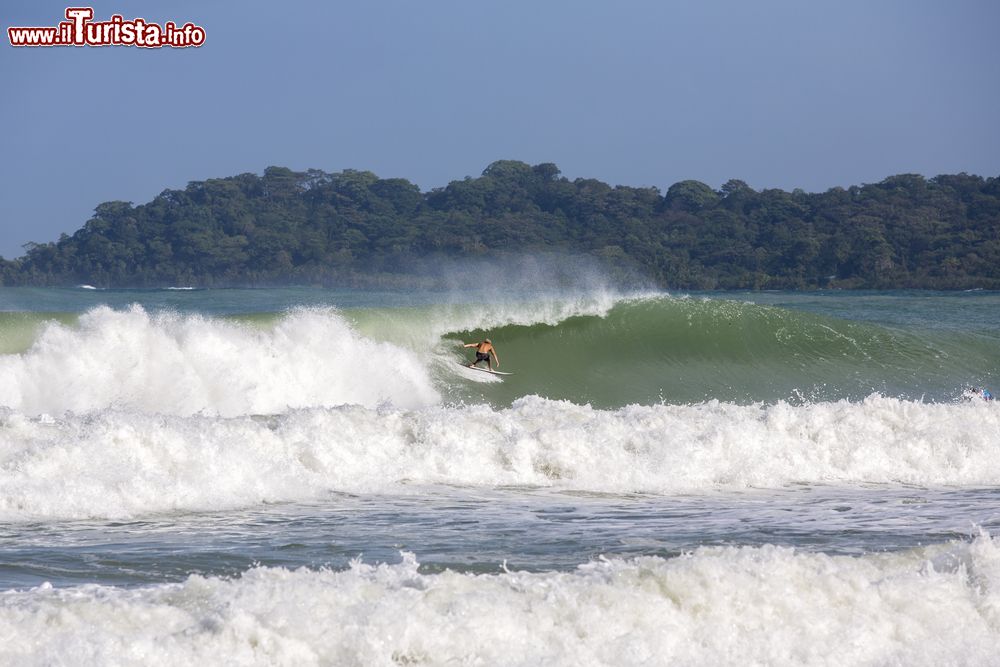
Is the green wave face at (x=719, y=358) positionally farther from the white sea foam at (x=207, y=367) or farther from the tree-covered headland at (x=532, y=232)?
the tree-covered headland at (x=532, y=232)

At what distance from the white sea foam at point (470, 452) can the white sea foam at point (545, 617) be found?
3.19 metres

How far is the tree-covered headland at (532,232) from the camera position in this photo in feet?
268

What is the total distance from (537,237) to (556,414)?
80.1m

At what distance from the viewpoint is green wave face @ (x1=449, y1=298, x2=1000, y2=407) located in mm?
18827

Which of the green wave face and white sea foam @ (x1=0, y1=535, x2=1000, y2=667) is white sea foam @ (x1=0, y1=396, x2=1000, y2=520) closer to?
white sea foam @ (x1=0, y1=535, x2=1000, y2=667)

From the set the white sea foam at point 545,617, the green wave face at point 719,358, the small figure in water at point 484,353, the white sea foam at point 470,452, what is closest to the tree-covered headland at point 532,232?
the green wave face at point 719,358

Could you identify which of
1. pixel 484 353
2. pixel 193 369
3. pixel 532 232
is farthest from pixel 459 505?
pixel 532 232

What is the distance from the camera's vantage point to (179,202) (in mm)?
95562

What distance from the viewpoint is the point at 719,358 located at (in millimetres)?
20859

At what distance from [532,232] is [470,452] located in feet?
270

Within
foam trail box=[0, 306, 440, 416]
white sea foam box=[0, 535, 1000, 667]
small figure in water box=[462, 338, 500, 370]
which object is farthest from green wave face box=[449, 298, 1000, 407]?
white sea foam box=[0, 535, 1000, 667]

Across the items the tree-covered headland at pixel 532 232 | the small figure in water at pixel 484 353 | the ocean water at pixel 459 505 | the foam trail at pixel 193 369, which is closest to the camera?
the ocean water at pixel 459 505

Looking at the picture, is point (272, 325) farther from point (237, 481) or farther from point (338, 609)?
point (338, 609)

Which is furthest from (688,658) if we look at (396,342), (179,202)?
(179,202)
